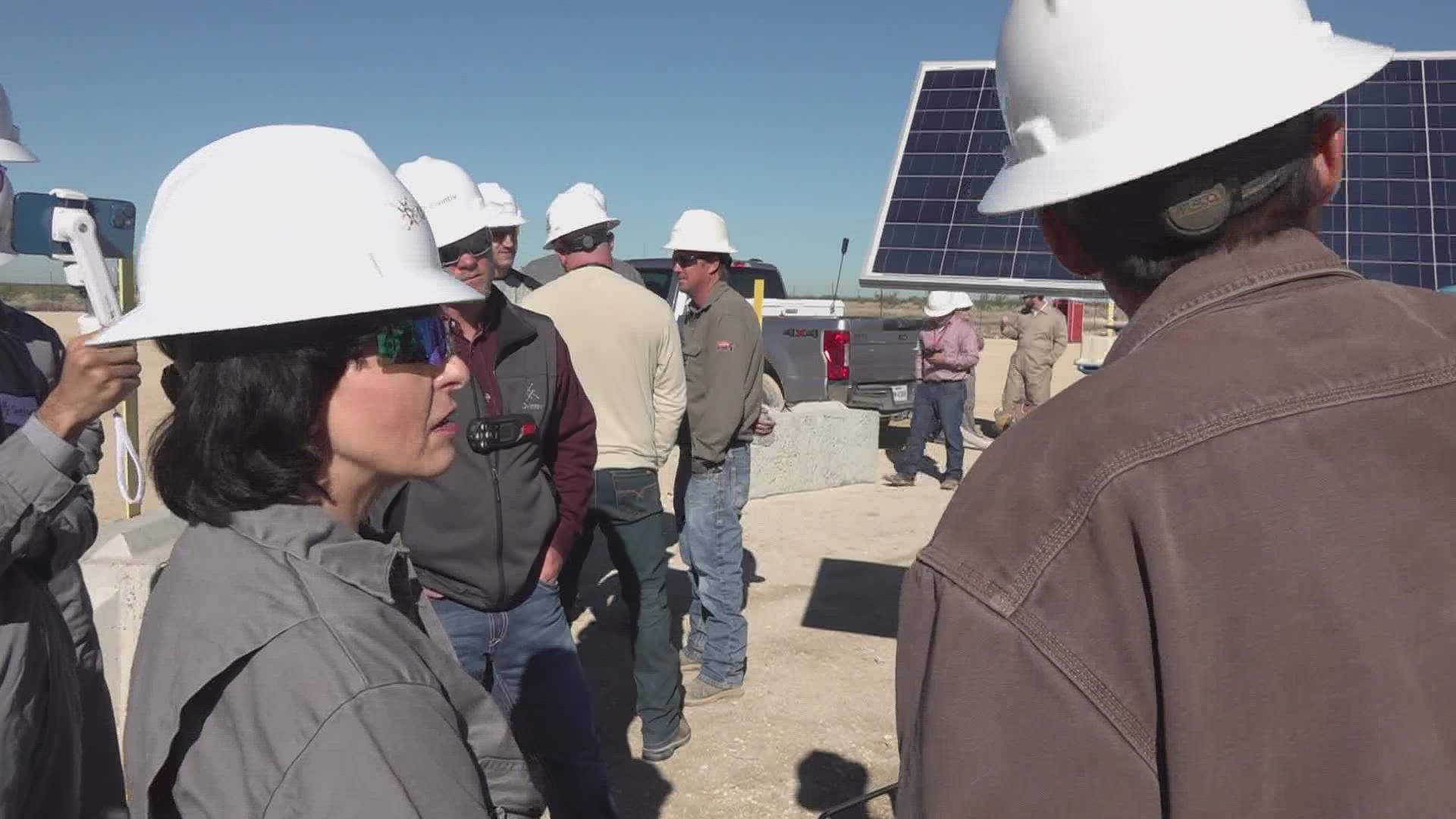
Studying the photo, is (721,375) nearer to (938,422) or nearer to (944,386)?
(944,386)

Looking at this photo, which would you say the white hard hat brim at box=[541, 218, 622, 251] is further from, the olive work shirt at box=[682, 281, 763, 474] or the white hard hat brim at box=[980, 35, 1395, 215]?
the white hard hat brim at box=[980, 35, 1395, 215]

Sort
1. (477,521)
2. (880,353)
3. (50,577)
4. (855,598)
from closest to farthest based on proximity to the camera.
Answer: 1. (50,577)
2. (477,521)
3. (855,598)
4. (880,353)

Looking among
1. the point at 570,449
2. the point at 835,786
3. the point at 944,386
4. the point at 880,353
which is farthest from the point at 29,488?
the point at 880,353

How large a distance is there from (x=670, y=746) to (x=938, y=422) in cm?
705

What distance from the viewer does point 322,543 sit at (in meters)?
1.43

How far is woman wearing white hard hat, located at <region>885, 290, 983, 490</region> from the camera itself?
10625 millimetres

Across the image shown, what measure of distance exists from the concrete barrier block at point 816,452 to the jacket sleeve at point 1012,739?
27.9ft

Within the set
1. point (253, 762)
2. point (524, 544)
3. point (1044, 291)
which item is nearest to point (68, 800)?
point (524, 544)

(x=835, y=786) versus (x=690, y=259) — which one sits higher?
(x=690, y=259)

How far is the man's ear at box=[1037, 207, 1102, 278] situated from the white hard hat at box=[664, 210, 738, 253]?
4.16 m

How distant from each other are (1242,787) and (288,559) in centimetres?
114

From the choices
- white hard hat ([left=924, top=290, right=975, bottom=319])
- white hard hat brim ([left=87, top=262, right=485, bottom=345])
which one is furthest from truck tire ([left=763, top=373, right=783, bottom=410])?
white hard hat brim ([left=87, top=262, right=485, bottom=345])

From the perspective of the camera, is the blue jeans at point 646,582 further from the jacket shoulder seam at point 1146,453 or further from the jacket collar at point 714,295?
the jacket shoulder seam at point 1146,453

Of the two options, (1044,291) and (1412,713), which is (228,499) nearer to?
(1412,713)
